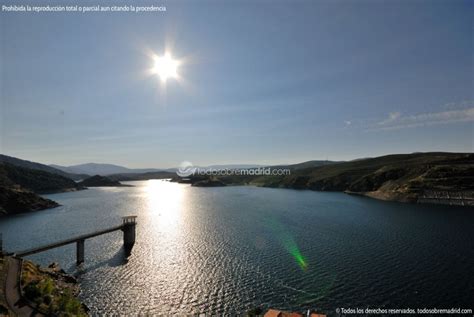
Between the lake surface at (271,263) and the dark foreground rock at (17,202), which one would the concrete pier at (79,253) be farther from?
the dark foreground rock at (17,202)

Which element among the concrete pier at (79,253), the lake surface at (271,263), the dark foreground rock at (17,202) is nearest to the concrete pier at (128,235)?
the lake surface at (271,263)

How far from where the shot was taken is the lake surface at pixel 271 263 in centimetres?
3931

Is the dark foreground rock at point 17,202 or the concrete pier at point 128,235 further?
the dark foreground rock at point 17,202

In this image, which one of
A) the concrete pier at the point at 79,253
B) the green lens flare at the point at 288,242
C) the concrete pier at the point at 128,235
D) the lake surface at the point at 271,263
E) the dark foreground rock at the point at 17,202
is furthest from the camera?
the dark foreground rock at the point at 17,202

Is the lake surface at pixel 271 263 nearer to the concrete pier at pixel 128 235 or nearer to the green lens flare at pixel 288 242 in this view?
the green lens flare at pixel 288 242

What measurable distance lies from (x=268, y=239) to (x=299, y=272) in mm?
25081

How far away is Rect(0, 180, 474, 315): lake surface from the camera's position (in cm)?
3931

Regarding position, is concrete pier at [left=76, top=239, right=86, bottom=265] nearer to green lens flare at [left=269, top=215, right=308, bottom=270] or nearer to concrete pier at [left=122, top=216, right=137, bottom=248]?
concrete pier at [left=122, top=216, right=137, bottom=248]

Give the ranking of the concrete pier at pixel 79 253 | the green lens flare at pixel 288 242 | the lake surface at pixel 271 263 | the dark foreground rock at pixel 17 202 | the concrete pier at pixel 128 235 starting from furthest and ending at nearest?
the dark foreground rock at pixel 17 202 → the concrete pier at pixel 128 235 → the concrete pier at pixel 79 253 → the green lens flare at pixel 288 242 → the lake surface at pixel 271 263

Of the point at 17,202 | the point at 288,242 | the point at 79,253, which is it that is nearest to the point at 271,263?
the point at 288,242

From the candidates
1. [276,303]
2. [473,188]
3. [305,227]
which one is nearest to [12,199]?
[305,227]

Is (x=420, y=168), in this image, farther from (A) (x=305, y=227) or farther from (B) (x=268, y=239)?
(B) (x=268, y=239)

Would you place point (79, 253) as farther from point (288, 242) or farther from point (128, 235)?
point (288, 242)

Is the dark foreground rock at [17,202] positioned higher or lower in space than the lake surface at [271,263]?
higher
